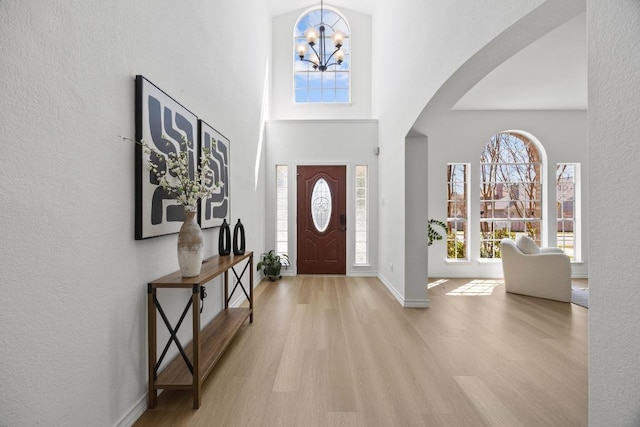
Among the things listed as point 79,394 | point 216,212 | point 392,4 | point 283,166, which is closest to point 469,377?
point 79,394

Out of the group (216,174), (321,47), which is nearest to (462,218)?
(321,47)

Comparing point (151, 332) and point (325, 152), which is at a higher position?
point (325, 152)

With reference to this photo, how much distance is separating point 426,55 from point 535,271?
326 centimetres

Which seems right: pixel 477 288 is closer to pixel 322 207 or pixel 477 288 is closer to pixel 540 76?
pixel 322 207

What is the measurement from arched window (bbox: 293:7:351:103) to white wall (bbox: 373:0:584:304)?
0.78 metres

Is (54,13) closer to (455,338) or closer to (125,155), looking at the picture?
(125,155)

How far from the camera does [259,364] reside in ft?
7.61

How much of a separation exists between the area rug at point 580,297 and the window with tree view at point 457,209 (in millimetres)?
1631

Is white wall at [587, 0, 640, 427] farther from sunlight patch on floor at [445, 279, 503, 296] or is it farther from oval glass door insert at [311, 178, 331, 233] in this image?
oval glass door insert at [311, 178, 331, 233]

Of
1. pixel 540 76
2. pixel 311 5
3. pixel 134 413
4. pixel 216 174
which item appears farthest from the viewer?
pixel 311 5

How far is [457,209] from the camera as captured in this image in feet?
18.6

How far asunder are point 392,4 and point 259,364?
5.08 meters

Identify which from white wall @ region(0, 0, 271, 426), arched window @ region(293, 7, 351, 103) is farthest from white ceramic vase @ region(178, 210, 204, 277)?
arched window @ region(293, 7, 351, 103)

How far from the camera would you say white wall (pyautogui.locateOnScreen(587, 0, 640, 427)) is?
1010mm
